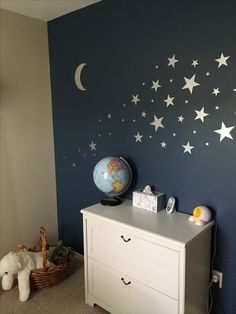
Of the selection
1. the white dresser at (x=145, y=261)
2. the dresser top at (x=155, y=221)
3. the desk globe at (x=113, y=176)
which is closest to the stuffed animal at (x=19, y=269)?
the white dresser at (x=145, y=261)

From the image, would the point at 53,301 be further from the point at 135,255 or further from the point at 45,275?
the point at 135,255

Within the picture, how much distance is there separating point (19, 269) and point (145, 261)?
1.04 meters

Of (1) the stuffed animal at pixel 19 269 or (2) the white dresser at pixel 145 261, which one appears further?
(1) the stuffed animal at pixel 19 269

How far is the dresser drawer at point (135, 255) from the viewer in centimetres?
160

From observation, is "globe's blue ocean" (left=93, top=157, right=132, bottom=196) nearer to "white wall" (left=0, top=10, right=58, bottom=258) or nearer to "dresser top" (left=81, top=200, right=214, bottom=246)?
"dresser top" (left=81, top=200, right=214, bottom=246)

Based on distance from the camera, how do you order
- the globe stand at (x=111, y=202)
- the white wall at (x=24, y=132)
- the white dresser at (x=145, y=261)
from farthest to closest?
1. the white wall at (x=24, y=132)
2. the globe stand at (x=111, y=202)
3. the white dresser at (x=145, y=261)

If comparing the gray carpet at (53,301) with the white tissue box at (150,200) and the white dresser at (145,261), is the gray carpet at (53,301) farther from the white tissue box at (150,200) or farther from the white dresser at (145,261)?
→ the white tissue box at (150,200)

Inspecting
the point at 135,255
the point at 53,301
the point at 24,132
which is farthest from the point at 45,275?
the point at 24,132

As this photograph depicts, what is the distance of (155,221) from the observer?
178cm

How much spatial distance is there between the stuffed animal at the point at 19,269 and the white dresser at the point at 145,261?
1.54 feet

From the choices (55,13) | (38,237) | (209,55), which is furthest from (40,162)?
(209,55)

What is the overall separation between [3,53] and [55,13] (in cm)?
56

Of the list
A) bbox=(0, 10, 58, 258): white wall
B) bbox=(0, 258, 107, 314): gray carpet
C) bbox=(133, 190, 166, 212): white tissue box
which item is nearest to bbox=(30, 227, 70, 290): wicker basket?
bbox=(0, 258, 107, 314): gray carpet

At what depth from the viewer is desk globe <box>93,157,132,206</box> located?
2.00 meters
